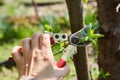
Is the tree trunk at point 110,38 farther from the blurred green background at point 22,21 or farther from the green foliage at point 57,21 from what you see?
the green foliage at point 57,21

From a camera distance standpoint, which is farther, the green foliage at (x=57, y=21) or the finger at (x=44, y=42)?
the green foliage at (x=57, y=21)

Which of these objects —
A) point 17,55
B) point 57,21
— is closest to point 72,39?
point 17,55

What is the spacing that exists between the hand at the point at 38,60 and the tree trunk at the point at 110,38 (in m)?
0.62

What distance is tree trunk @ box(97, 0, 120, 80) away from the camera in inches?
Answer: 90.9

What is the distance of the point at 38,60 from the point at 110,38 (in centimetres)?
73

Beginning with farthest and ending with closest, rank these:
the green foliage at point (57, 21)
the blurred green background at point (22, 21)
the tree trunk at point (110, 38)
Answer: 1. the green foliage at point (57, 21)
2. the blurred green background at point (22, 21)
3. the tree trunk at point (110, 38)

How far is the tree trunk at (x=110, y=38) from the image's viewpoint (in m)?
2.31

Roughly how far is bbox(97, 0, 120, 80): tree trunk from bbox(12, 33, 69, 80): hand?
62 cm

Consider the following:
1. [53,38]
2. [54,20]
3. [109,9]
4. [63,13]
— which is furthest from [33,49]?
[63,13]

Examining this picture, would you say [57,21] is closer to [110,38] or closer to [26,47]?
[110,38]

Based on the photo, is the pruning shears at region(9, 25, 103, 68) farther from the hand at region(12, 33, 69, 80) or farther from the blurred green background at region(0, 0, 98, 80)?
the blurred green background at region(0, 0, 98, 80)

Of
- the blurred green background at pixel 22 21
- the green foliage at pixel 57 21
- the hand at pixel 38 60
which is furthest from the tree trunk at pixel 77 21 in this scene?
the green foliage at pixel 57 21

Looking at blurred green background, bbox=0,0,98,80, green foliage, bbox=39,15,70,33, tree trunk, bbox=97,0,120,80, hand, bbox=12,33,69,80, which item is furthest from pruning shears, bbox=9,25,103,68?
green foliage, bbox=39,15,70,33

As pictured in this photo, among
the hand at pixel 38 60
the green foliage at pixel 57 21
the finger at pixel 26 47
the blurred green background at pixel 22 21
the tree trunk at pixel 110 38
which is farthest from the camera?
the green foliage at pixel 57 21
